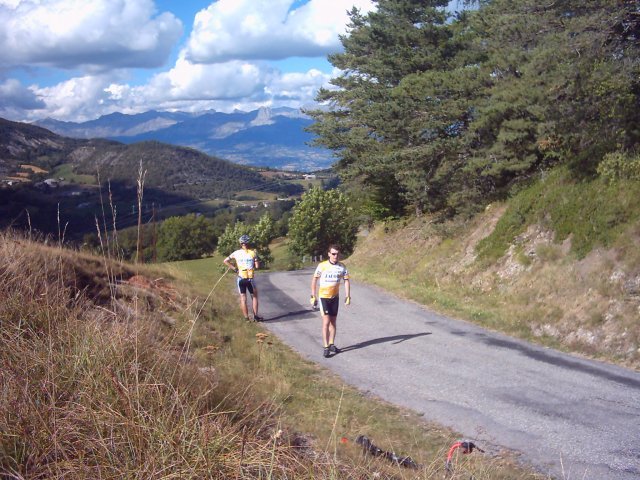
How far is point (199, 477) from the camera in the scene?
277 cm

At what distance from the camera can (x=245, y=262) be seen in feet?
40.8

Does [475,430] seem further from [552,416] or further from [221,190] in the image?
[221,190]

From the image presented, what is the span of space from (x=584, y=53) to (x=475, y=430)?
9576 millimetres

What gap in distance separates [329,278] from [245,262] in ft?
9.26

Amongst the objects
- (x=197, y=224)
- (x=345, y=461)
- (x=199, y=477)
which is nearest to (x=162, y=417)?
(x=199, y=477)

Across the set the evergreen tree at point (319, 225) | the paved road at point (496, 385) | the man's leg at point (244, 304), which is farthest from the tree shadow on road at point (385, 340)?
the evergreen tree at point (319, 225)

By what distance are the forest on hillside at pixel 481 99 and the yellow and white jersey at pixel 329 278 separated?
23.8ft

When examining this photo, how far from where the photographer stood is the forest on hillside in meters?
13.0

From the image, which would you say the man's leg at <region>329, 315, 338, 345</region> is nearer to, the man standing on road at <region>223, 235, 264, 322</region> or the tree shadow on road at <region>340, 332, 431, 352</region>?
the tree shadow on road at <region>340, 332, 431, 352</region>

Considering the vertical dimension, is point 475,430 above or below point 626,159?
below

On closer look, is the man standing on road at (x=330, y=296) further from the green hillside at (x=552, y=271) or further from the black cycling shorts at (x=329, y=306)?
the green hillside at (x=552, y=271)

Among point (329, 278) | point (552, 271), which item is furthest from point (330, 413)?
point (552, 271)

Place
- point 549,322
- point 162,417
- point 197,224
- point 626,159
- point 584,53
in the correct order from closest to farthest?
point 162,417 < point 549,322 < point 584,53 < point 626,159 < point 197,224

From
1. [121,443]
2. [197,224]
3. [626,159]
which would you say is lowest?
[197,224]
